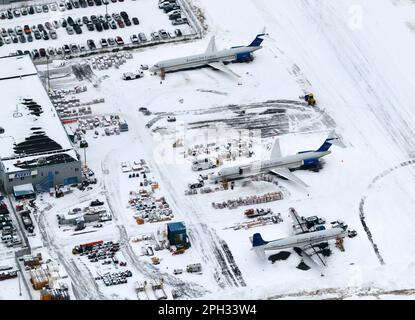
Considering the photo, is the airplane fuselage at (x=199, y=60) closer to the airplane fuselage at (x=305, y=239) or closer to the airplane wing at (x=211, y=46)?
the airplane wing at (x=211, y=46)

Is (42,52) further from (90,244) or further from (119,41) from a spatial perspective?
(90,244)

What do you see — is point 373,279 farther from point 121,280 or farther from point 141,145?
point 141,145

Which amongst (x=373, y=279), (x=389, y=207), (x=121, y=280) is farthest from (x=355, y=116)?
(x=121, y=280)

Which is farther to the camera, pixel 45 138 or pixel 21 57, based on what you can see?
pixel 21 57

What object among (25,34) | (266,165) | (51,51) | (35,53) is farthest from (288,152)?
(25,34)

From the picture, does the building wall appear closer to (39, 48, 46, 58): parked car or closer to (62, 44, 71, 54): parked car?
(39, 48, 46, 58): parked car
